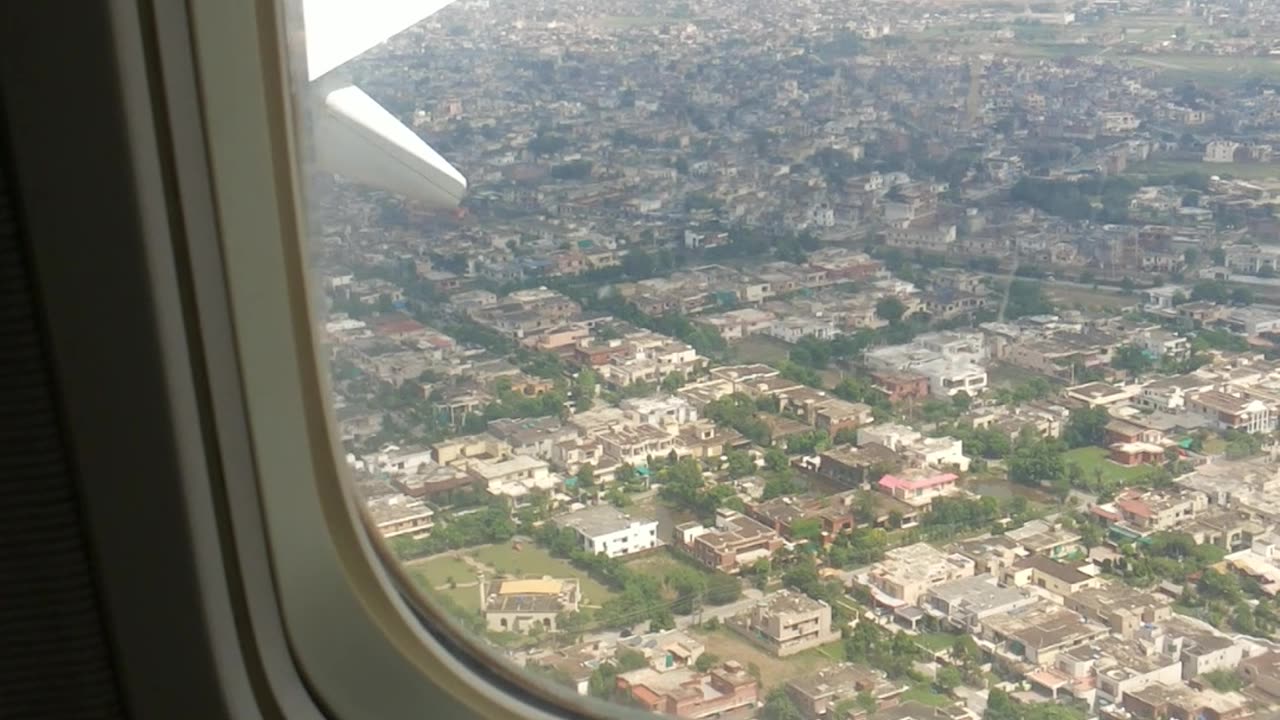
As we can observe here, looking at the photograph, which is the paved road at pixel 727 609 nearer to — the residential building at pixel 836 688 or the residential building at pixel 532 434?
the residential building at pixel 836 688

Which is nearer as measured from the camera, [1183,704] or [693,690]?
[1183,704]

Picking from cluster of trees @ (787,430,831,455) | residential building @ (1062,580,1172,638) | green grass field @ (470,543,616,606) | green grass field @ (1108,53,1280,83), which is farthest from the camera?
green grass field @ (470,543,616,606)

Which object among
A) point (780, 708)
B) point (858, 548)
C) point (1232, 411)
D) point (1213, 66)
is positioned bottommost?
point (780, 708)

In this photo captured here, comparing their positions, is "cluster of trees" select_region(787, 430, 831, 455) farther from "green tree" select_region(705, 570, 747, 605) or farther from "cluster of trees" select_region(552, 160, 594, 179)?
"cluster of trees" select_region(552, 160, 594, 179)

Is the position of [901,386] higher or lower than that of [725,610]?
higher

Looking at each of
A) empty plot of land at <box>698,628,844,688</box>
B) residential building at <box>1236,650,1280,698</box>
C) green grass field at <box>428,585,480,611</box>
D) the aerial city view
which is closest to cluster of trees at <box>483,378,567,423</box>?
the aerial city view

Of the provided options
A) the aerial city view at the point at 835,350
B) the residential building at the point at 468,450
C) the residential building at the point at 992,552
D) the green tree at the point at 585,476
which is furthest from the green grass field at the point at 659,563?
the residential building at the point at 992,552

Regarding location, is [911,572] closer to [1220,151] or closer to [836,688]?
[836,688]

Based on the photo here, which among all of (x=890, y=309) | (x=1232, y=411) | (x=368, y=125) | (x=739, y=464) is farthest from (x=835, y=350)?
(x=368, y=125)
